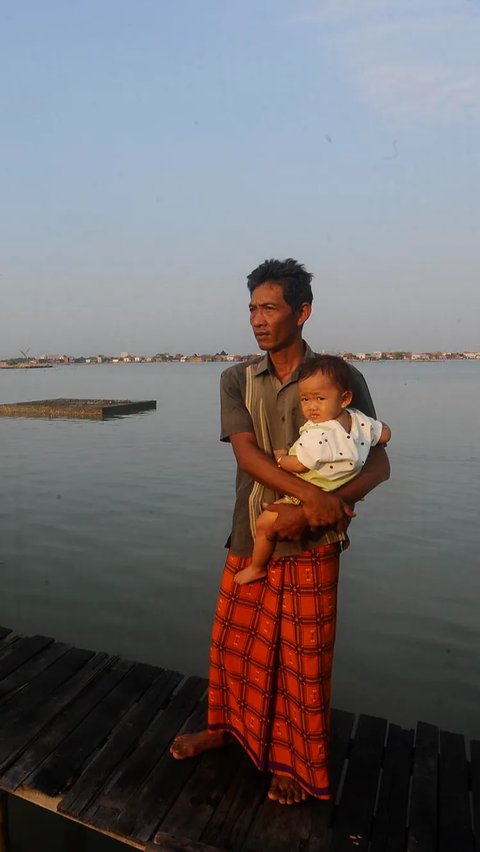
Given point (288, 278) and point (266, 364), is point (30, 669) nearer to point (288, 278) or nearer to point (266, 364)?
point (266, 364)

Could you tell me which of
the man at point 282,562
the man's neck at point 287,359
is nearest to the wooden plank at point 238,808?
the man at point 282,562

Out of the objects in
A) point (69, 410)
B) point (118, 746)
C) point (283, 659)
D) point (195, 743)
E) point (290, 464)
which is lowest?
point (69, 410)

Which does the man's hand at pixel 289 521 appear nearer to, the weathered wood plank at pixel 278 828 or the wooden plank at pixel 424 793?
the weathered wood plank at pixel 278 828

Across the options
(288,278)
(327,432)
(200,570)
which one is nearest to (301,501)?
(327,432)

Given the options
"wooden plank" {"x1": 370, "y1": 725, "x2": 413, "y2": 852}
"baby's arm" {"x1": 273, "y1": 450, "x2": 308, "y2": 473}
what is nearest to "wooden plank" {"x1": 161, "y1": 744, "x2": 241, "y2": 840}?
"wooden plank" {"x1": 370, "y1": 725, "x2": 413, "y2": 852}

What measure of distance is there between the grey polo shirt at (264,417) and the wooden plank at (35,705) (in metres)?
1.52

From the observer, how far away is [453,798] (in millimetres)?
2598

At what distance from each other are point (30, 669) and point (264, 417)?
2.41m

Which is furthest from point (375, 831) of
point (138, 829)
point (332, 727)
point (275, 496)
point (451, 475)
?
point (451, 475)

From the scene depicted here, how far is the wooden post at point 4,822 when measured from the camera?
305 cm

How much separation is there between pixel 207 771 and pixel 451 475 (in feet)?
37.8

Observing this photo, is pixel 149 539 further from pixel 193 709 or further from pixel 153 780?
pixel 153 780

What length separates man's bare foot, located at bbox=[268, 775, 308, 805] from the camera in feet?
8.08

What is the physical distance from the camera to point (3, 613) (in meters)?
6.19
